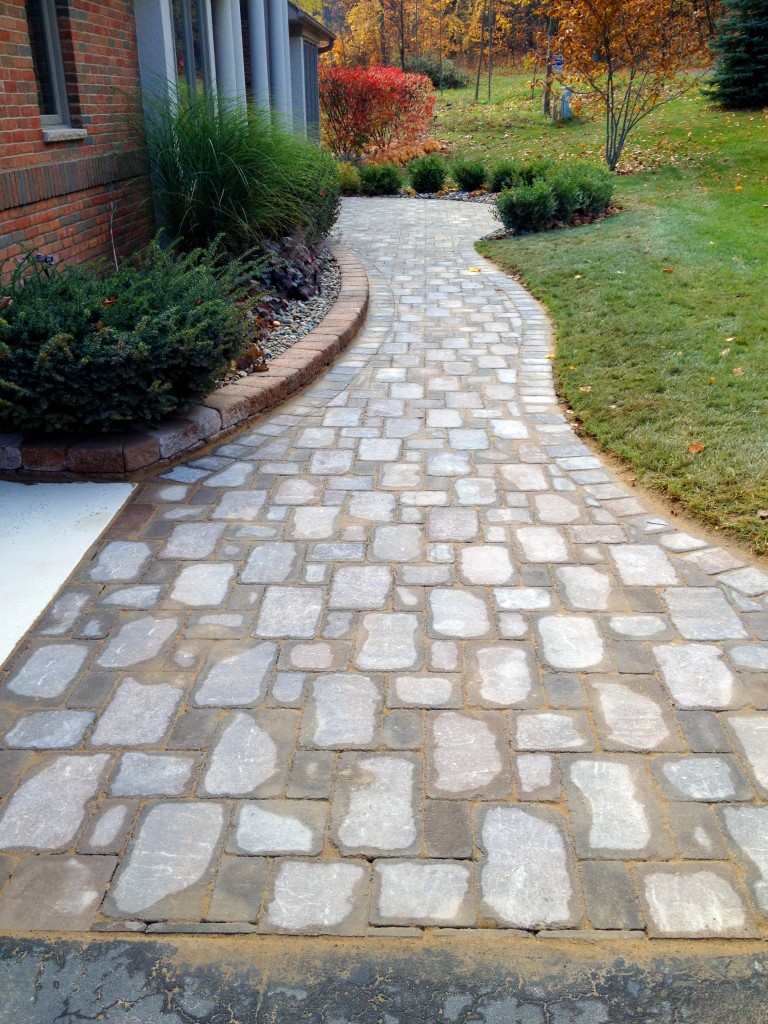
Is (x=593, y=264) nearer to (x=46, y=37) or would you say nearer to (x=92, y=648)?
(x=46, y=37)

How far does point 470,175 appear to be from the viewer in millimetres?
13586

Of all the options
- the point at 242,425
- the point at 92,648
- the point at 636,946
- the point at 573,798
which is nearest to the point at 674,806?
the point at 573,798

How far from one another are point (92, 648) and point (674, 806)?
77.6 inches

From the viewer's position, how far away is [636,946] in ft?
6.54

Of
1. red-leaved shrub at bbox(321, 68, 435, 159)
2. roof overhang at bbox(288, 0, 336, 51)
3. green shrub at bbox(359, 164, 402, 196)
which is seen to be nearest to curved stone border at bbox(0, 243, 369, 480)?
green shrub at bbox(359, 164, 402, 196)

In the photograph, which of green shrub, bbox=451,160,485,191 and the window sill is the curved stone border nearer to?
the window sill

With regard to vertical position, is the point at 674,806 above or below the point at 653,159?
below

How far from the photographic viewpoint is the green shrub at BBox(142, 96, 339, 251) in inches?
261

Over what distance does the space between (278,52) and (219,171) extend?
6329 millimetres

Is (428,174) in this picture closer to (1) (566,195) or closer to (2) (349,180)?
(2) (349,180)

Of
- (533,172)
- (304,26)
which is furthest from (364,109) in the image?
(533,172)

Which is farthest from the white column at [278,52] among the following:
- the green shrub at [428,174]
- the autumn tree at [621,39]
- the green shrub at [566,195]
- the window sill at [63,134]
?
the window sill at [63,134]

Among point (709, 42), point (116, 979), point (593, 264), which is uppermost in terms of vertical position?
point (709, 42)

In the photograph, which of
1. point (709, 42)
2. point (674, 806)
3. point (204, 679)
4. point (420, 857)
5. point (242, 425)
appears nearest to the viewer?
point (420, 857)
